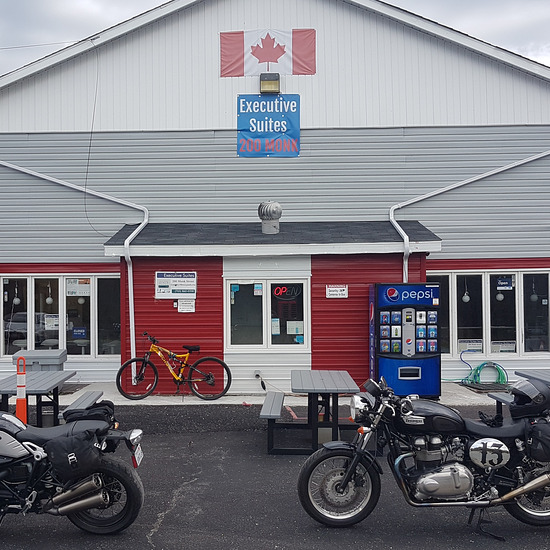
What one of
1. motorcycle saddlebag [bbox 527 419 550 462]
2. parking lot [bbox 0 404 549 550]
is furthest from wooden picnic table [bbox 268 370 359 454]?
motorcycle saddlebag [bbox 527 419 550 462]

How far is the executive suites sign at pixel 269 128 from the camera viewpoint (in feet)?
40.5

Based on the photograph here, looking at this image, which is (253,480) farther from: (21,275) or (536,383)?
(21,275)

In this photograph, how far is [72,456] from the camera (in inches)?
181

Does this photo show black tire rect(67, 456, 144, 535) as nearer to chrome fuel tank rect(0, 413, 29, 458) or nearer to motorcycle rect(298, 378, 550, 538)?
chrome fuel tank rect(0, 413, 29, 458)

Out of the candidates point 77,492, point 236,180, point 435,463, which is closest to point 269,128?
point 236,180

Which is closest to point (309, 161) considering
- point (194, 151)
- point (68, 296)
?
point (194, 151)

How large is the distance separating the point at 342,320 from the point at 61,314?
5.60 m

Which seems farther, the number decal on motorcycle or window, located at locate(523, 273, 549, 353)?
window, located at locate(523, 273, 549, 353)

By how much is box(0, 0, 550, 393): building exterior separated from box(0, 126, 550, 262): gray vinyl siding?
28mm

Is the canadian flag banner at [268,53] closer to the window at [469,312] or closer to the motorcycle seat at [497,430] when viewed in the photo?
the window at [469,312]

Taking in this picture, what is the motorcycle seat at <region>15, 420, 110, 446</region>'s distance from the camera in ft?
Answer: 15.6

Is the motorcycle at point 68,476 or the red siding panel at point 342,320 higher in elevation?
the red siding panel at point 342,320

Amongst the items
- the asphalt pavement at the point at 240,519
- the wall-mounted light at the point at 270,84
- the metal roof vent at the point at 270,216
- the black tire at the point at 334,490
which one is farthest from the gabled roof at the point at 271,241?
the black tire at the point at 334,490

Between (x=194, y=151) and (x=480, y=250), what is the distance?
5.99 metres
